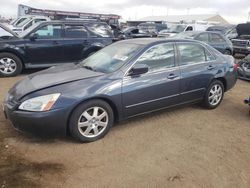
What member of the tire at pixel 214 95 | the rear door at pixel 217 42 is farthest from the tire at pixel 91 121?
the rear door at pixel 217 42

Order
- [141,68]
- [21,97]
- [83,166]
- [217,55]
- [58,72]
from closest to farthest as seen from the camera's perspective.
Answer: [83,166]
[21,97]
[141,68]
[58,72]
[217,55]

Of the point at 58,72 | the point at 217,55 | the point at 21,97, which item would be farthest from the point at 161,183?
the point at 217,55

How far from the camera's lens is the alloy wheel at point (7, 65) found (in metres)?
8.62

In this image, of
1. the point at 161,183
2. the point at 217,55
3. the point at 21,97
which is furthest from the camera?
the point at 217,55

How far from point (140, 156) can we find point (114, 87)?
110cm

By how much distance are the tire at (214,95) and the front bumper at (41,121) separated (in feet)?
9.93

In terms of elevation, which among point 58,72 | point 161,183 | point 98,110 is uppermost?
point 58,72

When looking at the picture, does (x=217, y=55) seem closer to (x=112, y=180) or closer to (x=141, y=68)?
(x=141, y=68)

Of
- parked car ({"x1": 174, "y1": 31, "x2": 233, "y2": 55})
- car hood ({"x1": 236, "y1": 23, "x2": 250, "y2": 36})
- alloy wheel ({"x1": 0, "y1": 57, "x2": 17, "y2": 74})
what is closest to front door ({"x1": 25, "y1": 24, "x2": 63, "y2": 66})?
alloy wheel ({"x1": 0, "y1": 57, "x2": 17, "y2": 74})

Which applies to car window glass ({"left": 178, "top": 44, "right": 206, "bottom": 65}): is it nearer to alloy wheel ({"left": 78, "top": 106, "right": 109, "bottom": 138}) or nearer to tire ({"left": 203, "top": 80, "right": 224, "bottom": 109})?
tire ({"left": 203, "top": 80, "right": 224, "bottom": 109})

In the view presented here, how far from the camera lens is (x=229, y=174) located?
3.57 meters

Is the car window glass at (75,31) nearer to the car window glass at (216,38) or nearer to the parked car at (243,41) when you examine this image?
the car window glass at (216,38)

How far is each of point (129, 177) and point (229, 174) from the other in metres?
1.22

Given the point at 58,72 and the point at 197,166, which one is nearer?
the point at 197,166
